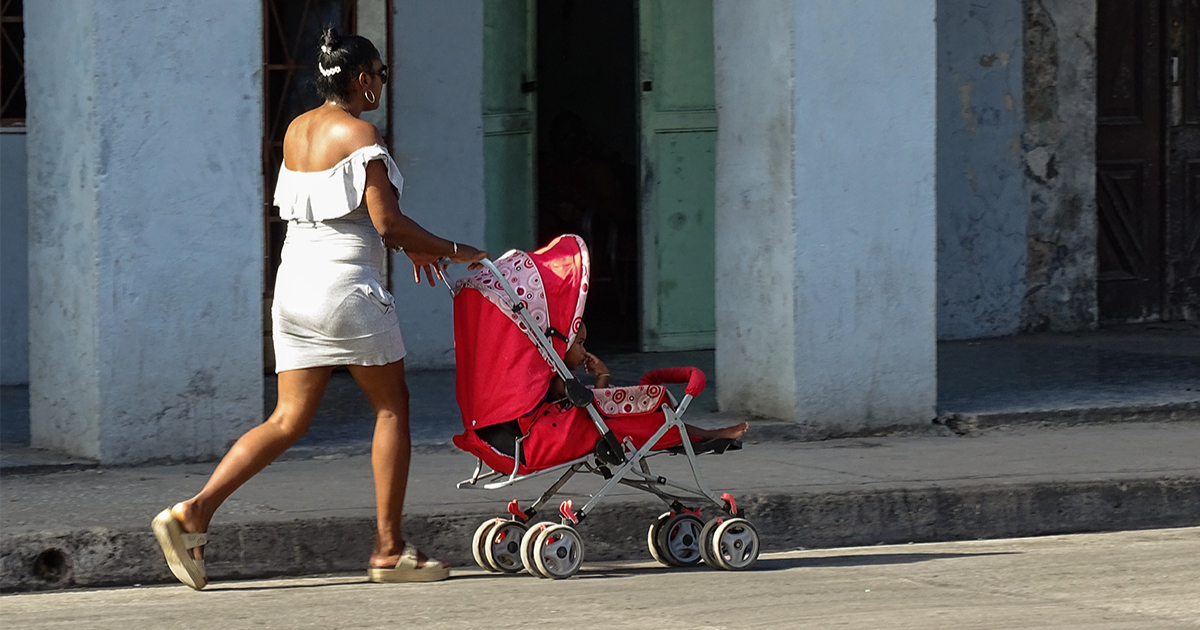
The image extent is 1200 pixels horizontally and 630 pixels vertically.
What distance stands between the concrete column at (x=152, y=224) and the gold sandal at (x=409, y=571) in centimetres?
193

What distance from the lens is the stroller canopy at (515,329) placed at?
527cm

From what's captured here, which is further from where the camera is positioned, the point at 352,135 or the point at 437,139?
the point at 437,139

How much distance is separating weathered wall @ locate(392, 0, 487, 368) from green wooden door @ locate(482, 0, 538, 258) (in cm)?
22

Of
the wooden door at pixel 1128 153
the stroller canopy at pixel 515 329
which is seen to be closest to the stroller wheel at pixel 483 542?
the stroller canopy at pixel 515 329

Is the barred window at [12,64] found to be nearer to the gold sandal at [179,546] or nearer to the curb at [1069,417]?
the gold sandal at [179,546]

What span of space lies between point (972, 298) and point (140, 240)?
6187mm

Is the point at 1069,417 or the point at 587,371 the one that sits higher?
the point at 587,371

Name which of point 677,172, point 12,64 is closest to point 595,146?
point 677,172

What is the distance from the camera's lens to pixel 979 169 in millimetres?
11320

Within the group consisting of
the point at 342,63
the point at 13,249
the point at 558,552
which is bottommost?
the point at 558,552

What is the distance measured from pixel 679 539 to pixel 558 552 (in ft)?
1.71

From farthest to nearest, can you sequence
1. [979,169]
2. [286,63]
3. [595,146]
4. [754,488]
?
1. [595,146]
2. [979,169]
3. [286,63]
4. [754,488]

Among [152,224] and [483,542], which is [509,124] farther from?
[483,542]

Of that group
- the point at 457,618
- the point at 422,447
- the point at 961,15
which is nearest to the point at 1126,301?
the point at 961,15
